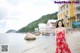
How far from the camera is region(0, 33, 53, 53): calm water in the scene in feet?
42.3

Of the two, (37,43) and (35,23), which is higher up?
(35,23)

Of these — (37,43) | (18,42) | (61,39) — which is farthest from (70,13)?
(18,42)

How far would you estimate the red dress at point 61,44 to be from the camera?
508 inches

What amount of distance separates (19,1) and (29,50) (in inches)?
15.7

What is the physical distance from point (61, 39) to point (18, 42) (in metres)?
0.34

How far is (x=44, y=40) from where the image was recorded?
42.5 ft

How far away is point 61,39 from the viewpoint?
12.9 meters

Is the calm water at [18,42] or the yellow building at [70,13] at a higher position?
the yellow building at [70,13]

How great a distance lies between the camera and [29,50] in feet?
42.5

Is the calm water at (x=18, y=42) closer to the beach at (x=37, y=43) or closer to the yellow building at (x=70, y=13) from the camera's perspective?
the beach at (x=37, y=43)

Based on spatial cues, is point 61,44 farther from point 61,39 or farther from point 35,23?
point 35,23

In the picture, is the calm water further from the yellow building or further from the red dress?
the yellow building

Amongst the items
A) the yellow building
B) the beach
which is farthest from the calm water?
the yellow building

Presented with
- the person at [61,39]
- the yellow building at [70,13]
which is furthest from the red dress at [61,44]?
the yellow building at [70,13]
